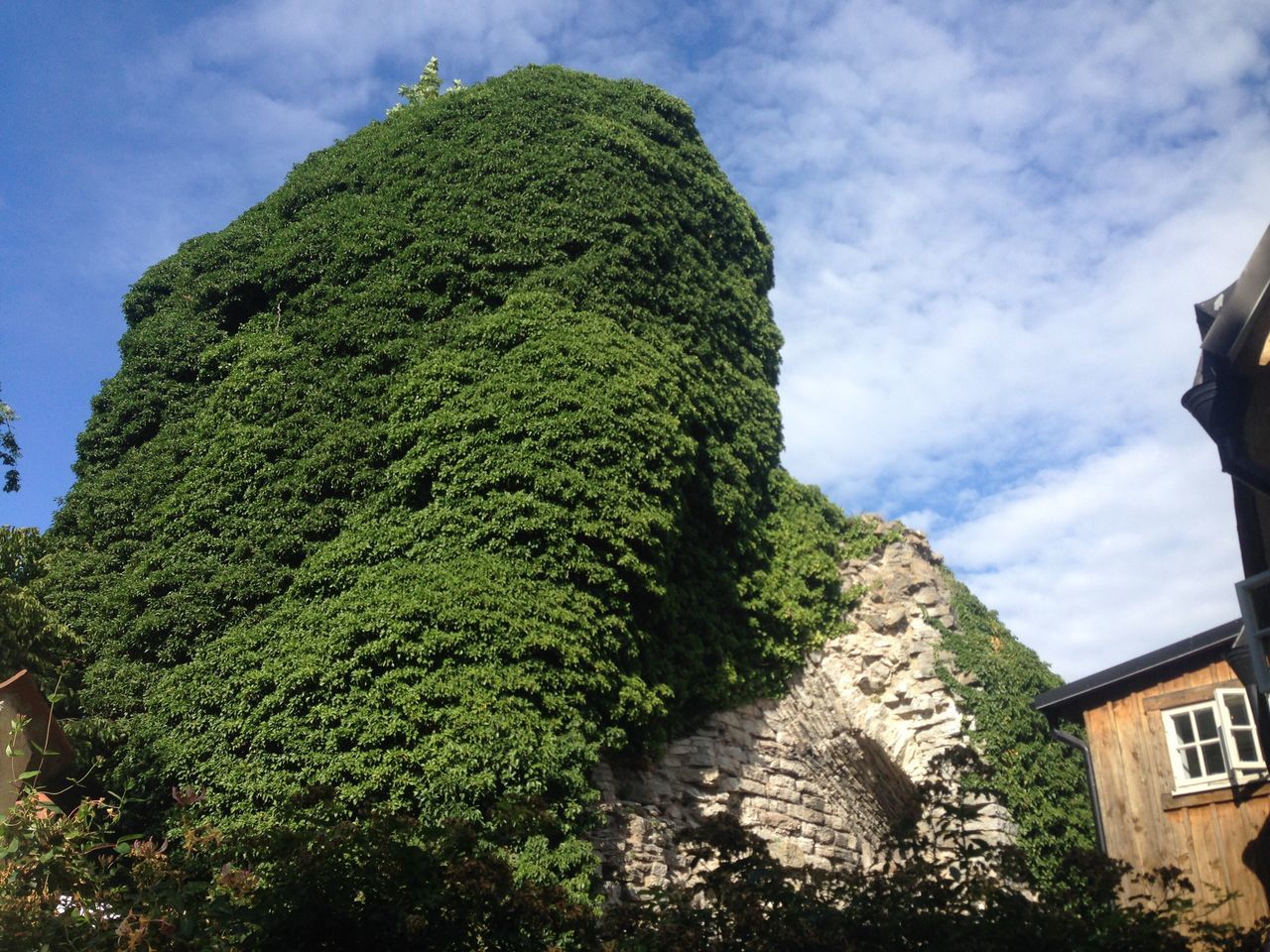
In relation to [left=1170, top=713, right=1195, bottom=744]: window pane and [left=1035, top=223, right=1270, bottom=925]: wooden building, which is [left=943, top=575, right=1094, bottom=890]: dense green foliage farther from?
[left=1170, top=713, right=1195, bottom=744]: window pane


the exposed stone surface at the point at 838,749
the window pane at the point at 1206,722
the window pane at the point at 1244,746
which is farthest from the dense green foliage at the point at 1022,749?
the window pane at the point at 1244,746

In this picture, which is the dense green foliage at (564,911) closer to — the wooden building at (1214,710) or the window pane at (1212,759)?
the wooden building at (1214,710)

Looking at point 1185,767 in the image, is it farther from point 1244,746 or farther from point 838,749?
point 838,749

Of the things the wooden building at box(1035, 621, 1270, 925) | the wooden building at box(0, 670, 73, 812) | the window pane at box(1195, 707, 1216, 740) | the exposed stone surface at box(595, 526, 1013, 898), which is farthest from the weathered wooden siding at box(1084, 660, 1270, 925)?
the wooden building at box(0, 670, 73, 812)

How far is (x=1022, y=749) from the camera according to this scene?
1560 centimetres

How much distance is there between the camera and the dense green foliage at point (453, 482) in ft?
33.8

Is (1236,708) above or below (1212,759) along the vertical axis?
above

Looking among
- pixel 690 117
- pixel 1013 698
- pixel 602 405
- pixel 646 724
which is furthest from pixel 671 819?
pixel 690 117

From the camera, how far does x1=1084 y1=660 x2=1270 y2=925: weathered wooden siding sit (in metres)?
10.6

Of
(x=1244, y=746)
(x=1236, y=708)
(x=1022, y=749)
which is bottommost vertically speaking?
(x=1244, y=746)

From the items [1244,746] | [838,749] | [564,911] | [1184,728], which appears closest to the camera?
[564,911]

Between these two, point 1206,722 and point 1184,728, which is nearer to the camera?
point 1206,722

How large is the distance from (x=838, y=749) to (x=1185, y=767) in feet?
16.2

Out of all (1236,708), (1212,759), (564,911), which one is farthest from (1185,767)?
(564,911)
